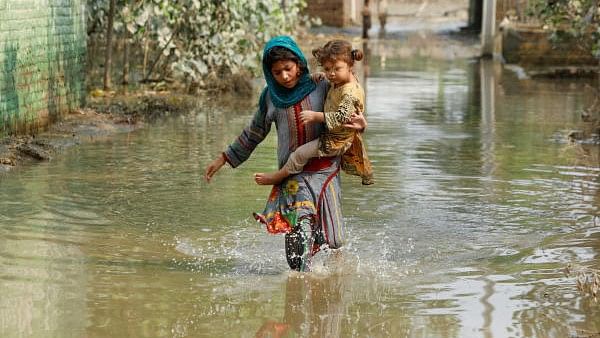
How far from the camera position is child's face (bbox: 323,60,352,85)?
660 centimetres

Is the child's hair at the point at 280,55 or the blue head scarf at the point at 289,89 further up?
the child's hair at the point at 280,55

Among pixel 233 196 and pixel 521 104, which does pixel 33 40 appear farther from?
pixel 521 104

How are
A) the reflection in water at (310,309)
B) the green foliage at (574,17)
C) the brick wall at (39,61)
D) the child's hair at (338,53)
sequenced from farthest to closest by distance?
the green foliage at (574,17), the brick wall at (39,61), the child's hair at (338,53), the reflection in water at (310,309)

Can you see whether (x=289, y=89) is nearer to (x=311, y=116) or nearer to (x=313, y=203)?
(x=311, y=116)

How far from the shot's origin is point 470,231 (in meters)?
8.21

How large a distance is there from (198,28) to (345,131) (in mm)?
10032

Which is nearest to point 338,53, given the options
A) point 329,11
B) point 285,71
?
point 285,71

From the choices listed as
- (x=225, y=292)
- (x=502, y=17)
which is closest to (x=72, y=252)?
(x=225, y=292)

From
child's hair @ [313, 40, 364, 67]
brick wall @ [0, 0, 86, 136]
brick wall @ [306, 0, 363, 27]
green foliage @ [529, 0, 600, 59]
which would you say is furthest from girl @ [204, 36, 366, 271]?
brick wall @ [306, 0, 363, 27]

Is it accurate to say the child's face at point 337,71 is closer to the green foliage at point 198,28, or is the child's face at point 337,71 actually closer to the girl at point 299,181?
the girl at point 299,181

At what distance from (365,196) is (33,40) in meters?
4.19

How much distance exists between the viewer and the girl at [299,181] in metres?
6.76

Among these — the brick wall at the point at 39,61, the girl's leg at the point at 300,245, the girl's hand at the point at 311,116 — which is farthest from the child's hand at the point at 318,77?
the brick wall at the point at 39,61

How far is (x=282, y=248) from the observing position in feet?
25.6
